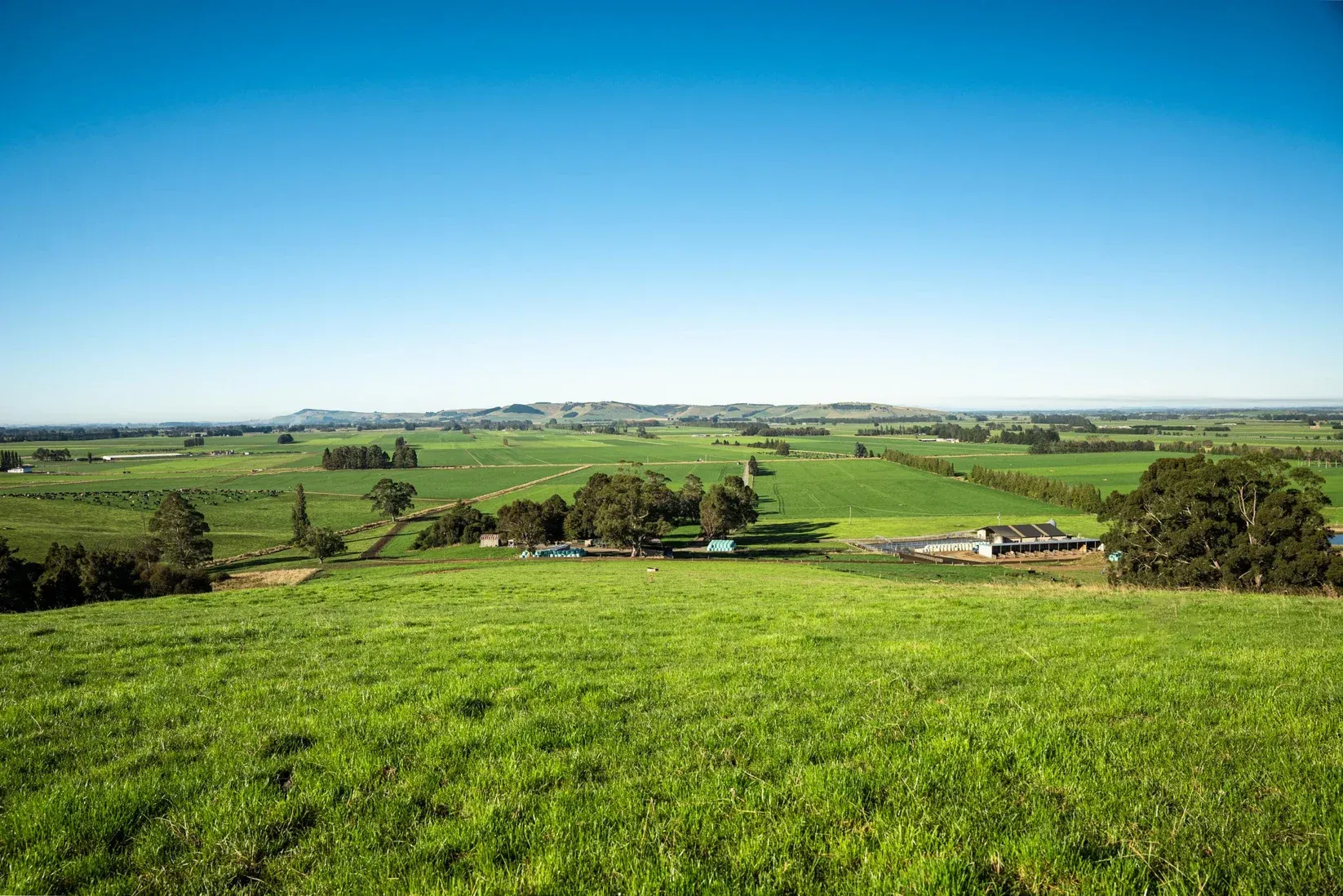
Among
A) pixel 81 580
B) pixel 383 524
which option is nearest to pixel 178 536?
pixel 81 580

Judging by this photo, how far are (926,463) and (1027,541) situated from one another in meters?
87.8

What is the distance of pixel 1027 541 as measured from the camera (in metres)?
82.2

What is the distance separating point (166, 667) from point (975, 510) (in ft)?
396

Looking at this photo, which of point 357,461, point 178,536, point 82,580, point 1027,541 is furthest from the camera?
point 357,461

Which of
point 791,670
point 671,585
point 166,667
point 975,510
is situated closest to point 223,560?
point 671,585

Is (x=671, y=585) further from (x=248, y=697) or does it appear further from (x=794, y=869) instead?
(x=794, y=869)

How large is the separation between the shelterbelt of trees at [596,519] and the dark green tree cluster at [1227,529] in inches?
1834

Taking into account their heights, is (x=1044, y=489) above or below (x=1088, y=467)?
below

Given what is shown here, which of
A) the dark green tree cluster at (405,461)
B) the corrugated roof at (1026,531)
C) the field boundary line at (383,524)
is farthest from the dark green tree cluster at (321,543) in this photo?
the dark green tree cluster at (405,461)

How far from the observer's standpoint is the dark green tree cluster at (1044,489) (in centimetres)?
11019

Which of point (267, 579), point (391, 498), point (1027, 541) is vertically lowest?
point (1027, 541)

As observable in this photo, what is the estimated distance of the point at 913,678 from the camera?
945cm

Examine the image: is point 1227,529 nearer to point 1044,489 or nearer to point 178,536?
point 1044,489

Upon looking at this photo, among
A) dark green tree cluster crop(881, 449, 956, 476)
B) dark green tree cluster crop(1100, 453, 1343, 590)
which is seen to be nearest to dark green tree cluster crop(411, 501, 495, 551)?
dark green tree cluster crop(1100, 453, 1343, 590)
